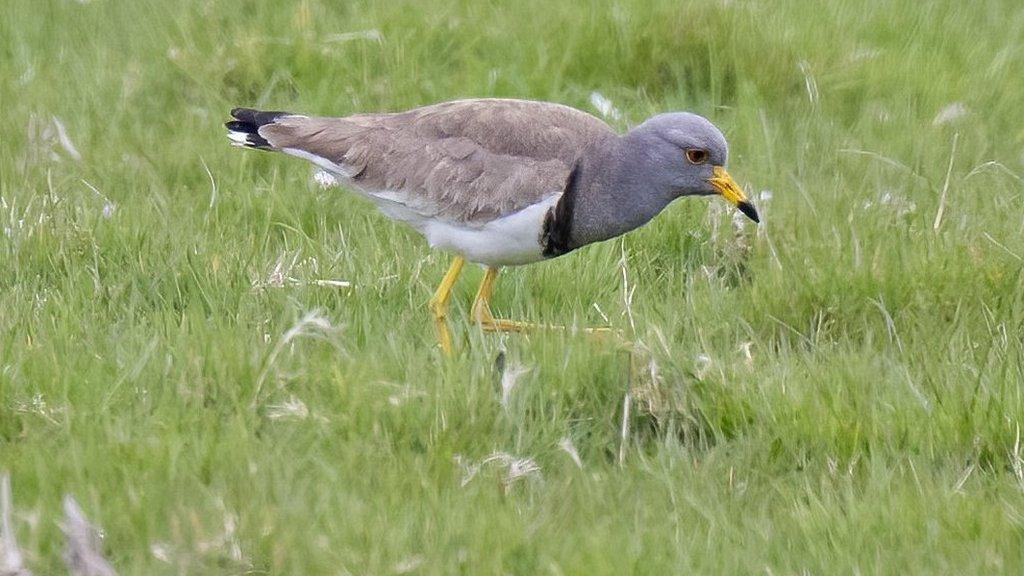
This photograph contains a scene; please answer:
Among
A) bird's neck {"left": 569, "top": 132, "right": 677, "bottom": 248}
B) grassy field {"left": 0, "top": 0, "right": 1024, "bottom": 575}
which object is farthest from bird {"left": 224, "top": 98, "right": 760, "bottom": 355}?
grassy field {"left": 0, "top": 0, "right": 1024, "bottom": 575}

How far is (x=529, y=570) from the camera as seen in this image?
3.81m

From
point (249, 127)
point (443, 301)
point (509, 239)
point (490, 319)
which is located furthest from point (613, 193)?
point (249, 127)

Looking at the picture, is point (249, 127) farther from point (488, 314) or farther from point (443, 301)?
point (488, 314)

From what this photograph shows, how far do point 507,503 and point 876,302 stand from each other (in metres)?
1.85

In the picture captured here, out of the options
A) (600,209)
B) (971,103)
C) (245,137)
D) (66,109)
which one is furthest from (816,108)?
(66,109)

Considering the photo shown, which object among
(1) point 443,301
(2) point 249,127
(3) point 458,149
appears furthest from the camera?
(2) point 249,127

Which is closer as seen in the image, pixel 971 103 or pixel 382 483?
pixel 382 483

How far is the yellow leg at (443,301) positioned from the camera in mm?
5129

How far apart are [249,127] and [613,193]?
156 cm

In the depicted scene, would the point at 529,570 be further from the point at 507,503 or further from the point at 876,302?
the point at 876,302

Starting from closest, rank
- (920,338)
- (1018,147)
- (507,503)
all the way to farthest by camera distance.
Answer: (507,503) → (920,338) → (1018,147)

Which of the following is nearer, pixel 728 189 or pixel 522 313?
pixel 728 189

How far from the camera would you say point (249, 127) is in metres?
6.16

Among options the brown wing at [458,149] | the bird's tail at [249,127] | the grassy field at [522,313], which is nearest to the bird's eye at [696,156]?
the brown wing at [458,149]
